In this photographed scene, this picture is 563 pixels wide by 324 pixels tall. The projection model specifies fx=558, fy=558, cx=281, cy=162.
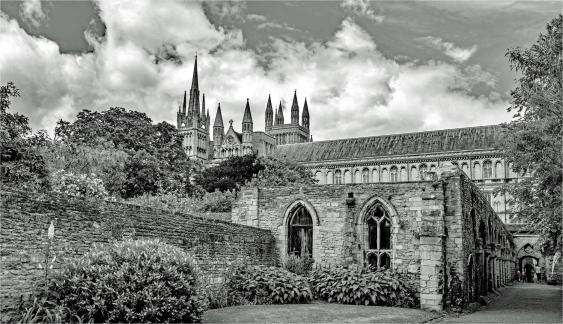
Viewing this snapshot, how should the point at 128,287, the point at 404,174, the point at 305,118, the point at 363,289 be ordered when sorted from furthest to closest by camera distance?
1. the point at 305,118
2. the point at 404,174
3. the point at 363,289
4. the point at 128,287

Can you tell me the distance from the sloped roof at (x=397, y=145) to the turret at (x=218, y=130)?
2948 centimetres

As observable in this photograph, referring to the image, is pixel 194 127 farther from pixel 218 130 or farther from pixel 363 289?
pixel 363 289

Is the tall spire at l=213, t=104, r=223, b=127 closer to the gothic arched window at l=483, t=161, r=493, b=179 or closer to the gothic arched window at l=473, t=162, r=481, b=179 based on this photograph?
the gothic arched window at l=473, t=162, r=481, b=179

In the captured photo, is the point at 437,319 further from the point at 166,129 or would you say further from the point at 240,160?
the point at 240,160

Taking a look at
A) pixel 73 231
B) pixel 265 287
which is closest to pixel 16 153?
pixel 73 231

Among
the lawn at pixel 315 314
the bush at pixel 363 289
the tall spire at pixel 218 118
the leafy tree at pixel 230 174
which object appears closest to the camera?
the lawn at pixel 315 314

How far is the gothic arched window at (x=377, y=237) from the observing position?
18.8m

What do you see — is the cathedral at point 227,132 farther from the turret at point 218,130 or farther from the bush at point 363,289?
the bush at point 363,289

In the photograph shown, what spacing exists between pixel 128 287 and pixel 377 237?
34.9 feet

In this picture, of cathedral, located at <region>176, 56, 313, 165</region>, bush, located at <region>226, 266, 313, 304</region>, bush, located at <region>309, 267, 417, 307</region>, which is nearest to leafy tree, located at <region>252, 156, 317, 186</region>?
bush, located at <region>309, 267, 417, 307</region>

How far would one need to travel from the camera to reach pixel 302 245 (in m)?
19.9

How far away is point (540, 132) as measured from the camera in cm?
1519

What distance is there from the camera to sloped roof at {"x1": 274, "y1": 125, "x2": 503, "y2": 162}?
256 ft

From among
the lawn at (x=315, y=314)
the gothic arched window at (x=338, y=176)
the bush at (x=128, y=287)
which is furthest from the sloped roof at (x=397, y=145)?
the bush at (x=128, y=287)
